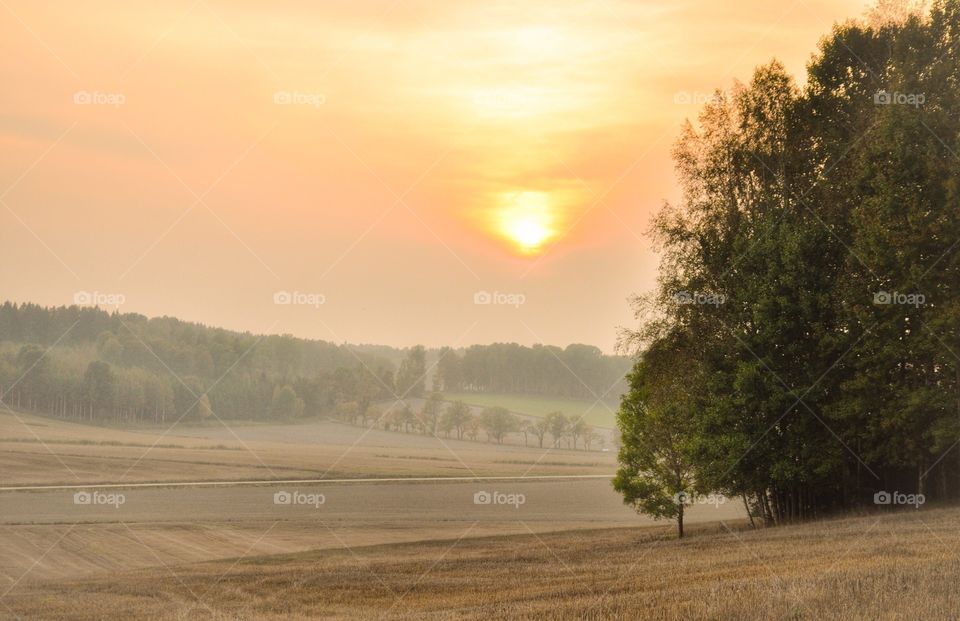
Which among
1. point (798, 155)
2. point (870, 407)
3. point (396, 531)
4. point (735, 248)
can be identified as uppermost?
point (798, 155)

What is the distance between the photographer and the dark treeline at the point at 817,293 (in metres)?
37.6

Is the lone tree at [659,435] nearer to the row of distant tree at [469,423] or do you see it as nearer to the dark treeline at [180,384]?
the row of distant tree at [469,423]

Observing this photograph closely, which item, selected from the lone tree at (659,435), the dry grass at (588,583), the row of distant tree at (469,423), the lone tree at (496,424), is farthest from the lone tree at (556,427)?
the dry grass at (588,583)

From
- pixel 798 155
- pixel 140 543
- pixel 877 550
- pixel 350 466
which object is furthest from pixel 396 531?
pixel 350 466

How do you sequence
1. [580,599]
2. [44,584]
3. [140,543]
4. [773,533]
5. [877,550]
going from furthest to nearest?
[140,543], [773,533], [44,584], [877,550], [580,599]

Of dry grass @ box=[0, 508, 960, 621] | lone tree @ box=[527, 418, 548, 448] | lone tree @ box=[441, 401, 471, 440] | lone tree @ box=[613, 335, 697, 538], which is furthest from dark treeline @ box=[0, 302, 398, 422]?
dry grass @ box=[0, 508, 960, 621]

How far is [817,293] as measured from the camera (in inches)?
1673

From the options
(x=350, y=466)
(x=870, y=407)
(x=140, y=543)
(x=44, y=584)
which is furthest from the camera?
(x=350, y=466)

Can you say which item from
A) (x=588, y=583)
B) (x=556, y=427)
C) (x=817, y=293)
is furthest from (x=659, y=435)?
(x=556, y=427)

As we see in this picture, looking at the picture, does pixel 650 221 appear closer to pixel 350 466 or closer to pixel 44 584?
pixel 44 584

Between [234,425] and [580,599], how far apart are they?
17024 cm

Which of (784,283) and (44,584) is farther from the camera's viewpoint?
(784,283)

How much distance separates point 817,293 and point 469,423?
137 m

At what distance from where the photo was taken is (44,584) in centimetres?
3008
